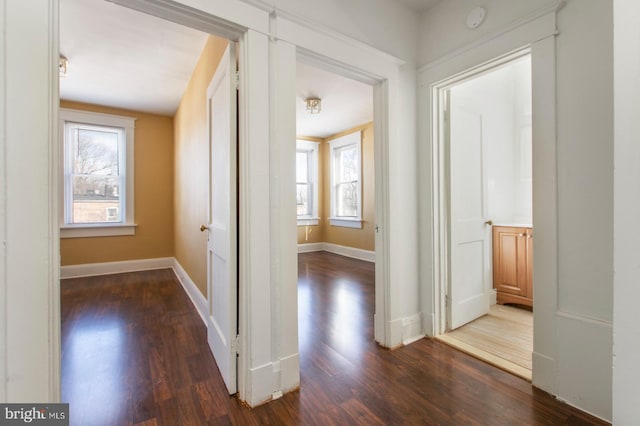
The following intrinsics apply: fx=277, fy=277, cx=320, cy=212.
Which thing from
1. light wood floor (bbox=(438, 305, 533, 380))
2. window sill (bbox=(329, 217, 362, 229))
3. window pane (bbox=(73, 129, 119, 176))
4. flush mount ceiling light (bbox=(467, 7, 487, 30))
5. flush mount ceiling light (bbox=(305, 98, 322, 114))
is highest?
flush mount ceiling light (bbox=(305, 98, 322, 114))

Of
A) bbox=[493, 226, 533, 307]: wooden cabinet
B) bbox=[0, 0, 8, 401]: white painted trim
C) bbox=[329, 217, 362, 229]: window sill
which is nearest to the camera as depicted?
bbox=[0, 0, 8, 401]: white painted trim

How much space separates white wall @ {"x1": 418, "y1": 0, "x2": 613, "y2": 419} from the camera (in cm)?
144

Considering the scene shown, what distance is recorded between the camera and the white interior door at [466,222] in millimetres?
2432

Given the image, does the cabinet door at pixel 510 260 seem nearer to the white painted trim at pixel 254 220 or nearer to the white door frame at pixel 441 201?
the white door frame at pixel 441 201

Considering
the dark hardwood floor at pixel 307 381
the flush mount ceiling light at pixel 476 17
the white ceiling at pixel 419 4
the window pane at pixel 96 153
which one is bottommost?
the dark hardwood floor at pixel 307 381

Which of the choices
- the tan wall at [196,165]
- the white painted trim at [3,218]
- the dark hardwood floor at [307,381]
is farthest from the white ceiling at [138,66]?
the dark hardwood floor at [307,381]

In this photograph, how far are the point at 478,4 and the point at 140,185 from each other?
520 cm

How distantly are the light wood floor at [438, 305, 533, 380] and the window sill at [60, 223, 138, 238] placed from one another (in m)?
4.94

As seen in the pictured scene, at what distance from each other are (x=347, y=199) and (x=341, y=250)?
1134 mm

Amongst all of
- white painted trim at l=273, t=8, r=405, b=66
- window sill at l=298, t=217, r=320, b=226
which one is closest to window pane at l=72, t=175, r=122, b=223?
window sill at l=298, t=217, r=320, b=226

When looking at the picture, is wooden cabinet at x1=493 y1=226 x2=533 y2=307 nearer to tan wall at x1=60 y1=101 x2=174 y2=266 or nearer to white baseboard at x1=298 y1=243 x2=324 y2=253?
white baseboard at x1=298 y1=243 x2=324 y2=253

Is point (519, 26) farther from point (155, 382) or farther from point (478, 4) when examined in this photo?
point (155, 382)

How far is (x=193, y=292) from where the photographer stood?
3248mm

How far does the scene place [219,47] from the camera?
2285 millimetres
